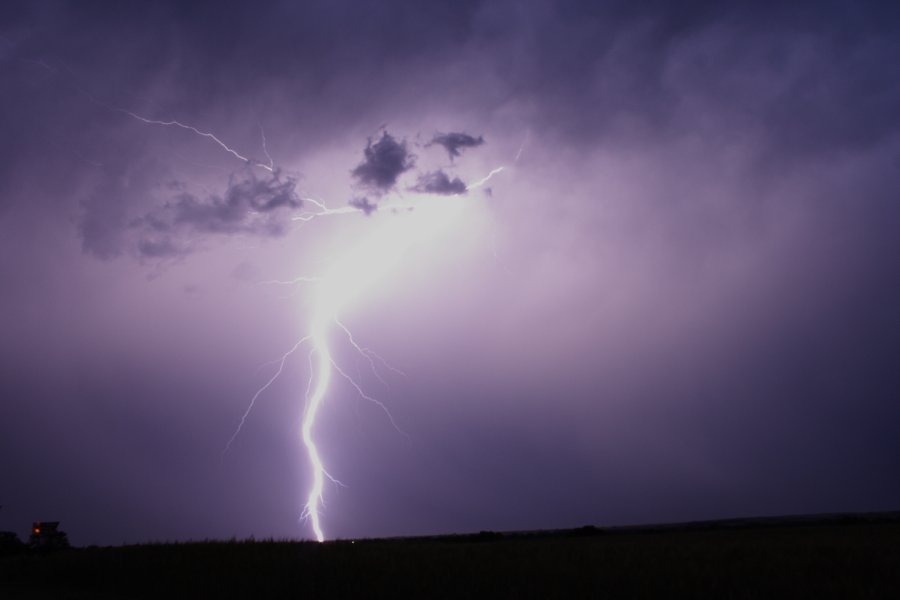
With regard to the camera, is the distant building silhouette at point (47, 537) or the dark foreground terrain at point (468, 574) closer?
the dark foreground terrain at point (468, 574)

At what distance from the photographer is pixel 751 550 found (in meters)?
13.5

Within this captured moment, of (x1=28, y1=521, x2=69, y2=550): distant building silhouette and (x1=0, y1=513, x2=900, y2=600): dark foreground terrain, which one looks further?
(x1=28, y1=521, x2=69, y2=550): distant building silhouette

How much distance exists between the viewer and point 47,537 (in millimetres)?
26016

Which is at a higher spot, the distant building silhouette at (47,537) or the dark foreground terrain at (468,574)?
the distant building silhouette at (47,537)

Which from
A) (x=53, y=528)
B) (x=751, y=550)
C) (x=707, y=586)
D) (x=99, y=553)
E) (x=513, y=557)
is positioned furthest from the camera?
(x=53, y=528)

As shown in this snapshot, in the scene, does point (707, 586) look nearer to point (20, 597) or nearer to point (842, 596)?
point (842, 596)

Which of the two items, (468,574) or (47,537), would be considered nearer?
(468,574)

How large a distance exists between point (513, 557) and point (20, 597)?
8.14 metres

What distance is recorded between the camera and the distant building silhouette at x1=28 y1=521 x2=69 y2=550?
25500 mm

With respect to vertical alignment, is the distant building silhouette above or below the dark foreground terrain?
above

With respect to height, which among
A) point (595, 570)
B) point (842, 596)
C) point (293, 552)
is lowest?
point (842, 596)

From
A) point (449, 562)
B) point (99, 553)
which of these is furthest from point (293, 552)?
point (99, 553)

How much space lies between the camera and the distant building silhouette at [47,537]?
2550 cm

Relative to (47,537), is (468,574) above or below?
below
